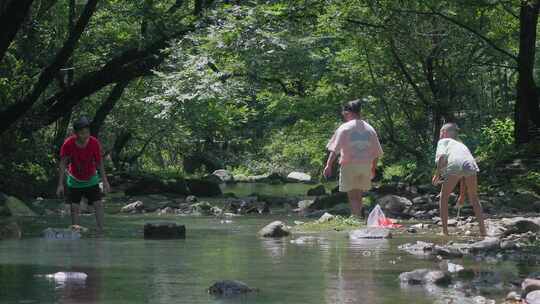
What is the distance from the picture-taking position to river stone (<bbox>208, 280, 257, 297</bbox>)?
6.93m

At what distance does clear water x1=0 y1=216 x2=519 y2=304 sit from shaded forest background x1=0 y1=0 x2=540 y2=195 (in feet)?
26.7

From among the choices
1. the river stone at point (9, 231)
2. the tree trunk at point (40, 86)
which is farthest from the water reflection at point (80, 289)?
the tree trunk at point (40, 86)

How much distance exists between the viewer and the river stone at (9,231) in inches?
484

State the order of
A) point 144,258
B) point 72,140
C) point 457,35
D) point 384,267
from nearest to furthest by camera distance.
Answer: point 384,267 < point 144,258 < point 72,140 < point 457,35

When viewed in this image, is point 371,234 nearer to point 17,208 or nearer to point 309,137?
point 17,208

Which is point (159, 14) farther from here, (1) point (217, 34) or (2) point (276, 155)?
(2) point (276, 155)

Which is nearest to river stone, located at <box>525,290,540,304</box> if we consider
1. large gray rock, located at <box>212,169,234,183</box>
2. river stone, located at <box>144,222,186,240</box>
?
river stone, located at <box>144,222,186,240</box>

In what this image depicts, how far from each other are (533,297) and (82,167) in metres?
8.45

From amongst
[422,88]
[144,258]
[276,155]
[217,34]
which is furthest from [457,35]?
[276,155]

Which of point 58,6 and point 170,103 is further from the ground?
point 58,6

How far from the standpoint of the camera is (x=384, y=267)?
8672mm

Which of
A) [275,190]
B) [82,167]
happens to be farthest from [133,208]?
[275,190]

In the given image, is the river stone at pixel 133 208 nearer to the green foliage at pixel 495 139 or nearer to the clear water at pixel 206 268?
the green foliage at pixel 495 139

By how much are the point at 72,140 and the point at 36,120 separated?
8.40 meters
